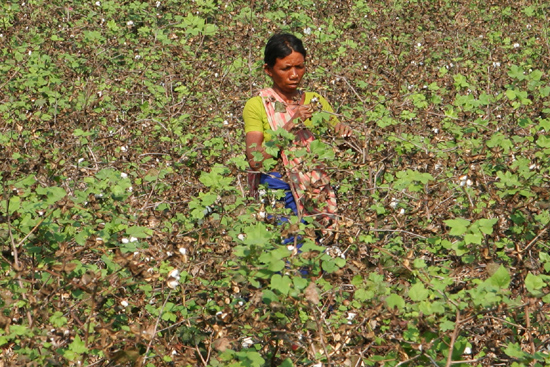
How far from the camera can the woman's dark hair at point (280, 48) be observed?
4.39 meters

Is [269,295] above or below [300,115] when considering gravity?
below

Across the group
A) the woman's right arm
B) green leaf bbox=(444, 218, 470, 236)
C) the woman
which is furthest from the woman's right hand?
green leaf bbox=(444, 218, 470, 236)

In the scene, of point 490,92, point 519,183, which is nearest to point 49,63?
point 490,92

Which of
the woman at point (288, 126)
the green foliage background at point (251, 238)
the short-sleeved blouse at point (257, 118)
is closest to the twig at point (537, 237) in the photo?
the green foliage background at point (251, 238)

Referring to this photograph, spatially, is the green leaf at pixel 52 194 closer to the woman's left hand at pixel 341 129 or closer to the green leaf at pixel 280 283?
the green leaf at pixel 280 283

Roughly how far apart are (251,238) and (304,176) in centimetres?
128

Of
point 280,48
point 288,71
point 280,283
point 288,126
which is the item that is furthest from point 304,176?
point 280,283

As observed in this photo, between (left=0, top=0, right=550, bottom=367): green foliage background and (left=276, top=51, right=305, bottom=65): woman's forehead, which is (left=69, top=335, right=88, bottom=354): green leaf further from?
(left=276, top=51, right=305, bottom=65): woman's forehead

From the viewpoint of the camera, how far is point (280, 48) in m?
4.39

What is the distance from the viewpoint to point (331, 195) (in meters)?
4.34

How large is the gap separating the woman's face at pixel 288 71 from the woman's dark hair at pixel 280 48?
2 cm

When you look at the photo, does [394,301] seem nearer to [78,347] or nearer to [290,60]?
[78,347]

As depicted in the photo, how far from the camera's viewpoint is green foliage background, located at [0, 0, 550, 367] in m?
3.05

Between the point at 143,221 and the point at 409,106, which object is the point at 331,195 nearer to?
the point at 143,221
